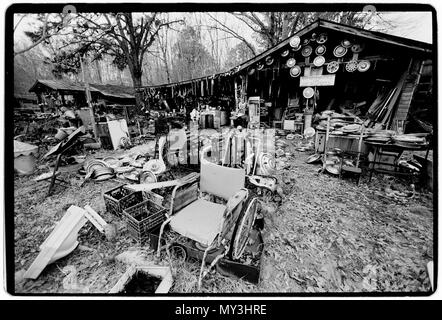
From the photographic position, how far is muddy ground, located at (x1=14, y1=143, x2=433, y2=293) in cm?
197

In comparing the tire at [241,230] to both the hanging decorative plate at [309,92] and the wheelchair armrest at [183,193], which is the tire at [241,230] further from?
the hanging decorative plate at [309,92]

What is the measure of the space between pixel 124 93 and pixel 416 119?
63.8 feet

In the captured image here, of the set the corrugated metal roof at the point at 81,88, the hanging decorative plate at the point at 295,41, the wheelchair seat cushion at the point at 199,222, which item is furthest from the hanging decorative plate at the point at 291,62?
the corrugated metal roof at the point at 81,88

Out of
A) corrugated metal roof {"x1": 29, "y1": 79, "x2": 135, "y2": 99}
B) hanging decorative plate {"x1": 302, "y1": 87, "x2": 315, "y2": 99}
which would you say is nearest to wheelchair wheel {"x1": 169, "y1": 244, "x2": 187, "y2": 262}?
hanging decorative plate {"x1": 302, "y1": 87, "x2": 315, "y2": 99}

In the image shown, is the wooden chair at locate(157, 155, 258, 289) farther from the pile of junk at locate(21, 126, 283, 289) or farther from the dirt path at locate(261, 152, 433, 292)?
the dirt path at locate(261, 152, 433, 292)

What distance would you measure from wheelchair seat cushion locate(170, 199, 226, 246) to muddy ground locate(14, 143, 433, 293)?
20.3 inches

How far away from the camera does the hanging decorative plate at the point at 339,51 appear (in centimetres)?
708

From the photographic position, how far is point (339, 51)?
7.13m

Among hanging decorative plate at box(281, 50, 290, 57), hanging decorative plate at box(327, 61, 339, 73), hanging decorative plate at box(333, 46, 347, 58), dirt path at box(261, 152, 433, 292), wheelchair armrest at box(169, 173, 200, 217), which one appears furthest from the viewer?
hanging decorative plate at box(281, 50, 290, 57)

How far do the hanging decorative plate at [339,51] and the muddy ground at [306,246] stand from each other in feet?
18.2

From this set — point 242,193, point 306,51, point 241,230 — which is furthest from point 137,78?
point 241,230

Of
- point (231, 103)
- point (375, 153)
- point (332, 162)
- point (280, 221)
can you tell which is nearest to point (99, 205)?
point (280, 221)

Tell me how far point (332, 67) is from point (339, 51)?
0.56 m
